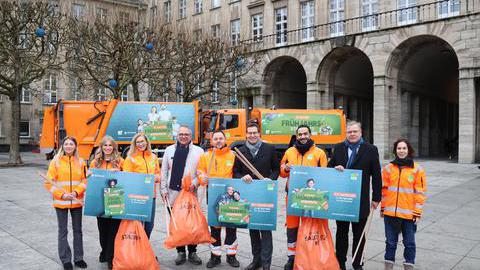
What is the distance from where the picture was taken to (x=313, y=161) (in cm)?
512

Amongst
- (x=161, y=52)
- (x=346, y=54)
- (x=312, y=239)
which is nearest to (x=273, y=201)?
(x=312, y=239)

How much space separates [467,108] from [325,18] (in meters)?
10.5

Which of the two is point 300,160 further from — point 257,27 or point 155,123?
point 257,27

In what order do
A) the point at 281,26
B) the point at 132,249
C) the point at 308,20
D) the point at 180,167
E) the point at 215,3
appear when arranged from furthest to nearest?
the point at 215,3
the point at 281,26
the point at 308,20
the point at 180,167
the point at 132,249

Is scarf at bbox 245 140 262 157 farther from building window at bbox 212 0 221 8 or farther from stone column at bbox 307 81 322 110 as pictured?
building window at bbox 212 0 221 8

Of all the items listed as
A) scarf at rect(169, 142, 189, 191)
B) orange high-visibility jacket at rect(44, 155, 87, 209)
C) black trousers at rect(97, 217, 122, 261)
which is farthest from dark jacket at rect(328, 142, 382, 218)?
orange high-visibility jacket at rect(44, 155, 87, 209)

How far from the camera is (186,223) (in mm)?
5207

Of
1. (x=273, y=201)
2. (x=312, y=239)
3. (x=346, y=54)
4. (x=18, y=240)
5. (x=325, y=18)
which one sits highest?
(x=325, y=18)

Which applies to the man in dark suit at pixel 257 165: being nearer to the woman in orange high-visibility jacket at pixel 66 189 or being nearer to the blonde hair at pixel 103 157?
the blonde hair at pixel 103 157

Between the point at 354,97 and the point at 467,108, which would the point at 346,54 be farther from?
the point at 467,108

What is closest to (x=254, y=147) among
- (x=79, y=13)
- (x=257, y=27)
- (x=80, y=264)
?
(x=80, y=264)

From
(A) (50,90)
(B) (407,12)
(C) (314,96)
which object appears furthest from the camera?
(A) (50,90)

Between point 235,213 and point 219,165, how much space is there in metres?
0.69

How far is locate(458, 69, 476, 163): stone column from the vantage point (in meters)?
22.1
